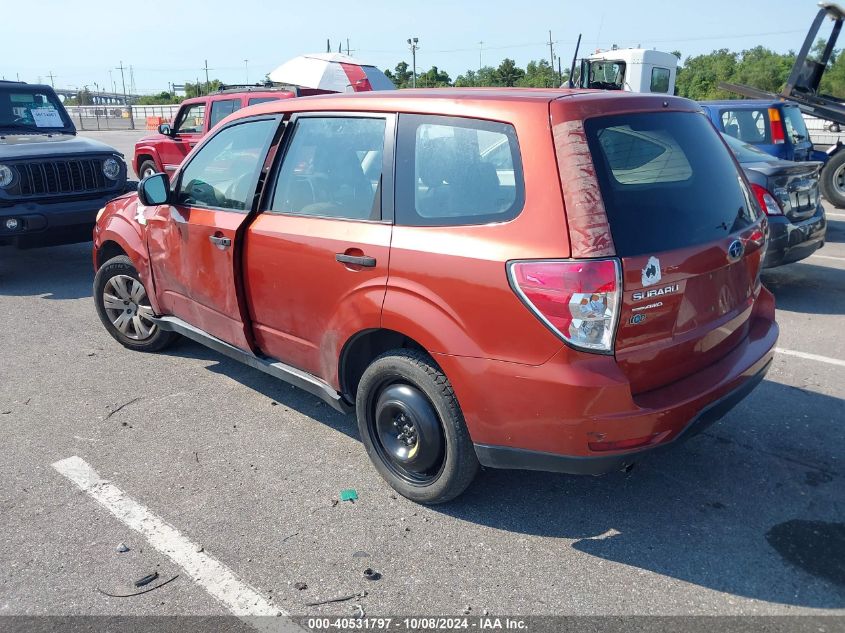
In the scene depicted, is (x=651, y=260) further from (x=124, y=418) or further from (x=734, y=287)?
(x=124, y=418)

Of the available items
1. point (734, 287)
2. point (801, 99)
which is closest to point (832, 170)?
point (801, 99)

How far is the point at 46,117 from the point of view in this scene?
9.12 m

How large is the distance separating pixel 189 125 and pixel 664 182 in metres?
11.6

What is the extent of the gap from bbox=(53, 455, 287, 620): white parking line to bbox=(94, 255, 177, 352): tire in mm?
1664

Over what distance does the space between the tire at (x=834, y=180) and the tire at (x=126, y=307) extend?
10956 millimetres

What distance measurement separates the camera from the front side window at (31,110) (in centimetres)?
875

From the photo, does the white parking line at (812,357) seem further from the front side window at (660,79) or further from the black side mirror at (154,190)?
the front side window at (660,79)

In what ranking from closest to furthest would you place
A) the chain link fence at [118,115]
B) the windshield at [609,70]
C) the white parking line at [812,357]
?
the white parking line at [812,357], the windshield at [609,70], the chain link fence at [118,115]

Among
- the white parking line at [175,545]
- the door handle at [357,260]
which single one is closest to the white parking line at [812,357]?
the door handle at [357,260]

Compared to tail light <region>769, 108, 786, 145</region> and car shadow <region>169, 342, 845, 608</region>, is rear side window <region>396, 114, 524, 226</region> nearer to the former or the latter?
car shadow <region>169, 342, 845, 608</region>

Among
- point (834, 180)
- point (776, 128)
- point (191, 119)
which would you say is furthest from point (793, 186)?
point (191, 119)

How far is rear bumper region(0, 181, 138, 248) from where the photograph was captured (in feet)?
23.8

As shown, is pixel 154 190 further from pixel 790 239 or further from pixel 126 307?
pixel 790 239

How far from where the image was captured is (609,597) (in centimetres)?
274
